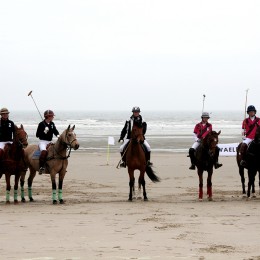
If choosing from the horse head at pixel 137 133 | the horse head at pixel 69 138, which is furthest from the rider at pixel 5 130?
the horse head at pixel 137 133

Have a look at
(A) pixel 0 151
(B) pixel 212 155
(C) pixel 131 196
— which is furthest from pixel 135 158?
(A) pixel 0 151

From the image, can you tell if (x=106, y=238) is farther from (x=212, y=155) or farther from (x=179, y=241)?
(x=212, y=155)

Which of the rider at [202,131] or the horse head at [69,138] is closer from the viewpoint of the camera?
the horse head at [69,138]

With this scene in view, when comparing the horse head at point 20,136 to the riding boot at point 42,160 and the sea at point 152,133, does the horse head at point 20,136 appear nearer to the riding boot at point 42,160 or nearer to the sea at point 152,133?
the riding boot at point 42,160

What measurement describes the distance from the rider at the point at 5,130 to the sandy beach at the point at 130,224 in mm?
1581

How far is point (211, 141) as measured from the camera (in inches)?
640

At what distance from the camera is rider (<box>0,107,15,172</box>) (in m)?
15.6

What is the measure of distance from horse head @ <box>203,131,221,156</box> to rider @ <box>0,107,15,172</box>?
497cm

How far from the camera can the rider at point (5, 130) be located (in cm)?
1562

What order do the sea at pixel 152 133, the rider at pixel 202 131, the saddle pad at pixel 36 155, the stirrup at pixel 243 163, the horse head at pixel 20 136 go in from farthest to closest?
the sea at pixel 152 133
the stirrup at pixel 243 163
the rider at pixel 202 131
the saddle pad at pixel 36 155
the horse head at pixel 20 136

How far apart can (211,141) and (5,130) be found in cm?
526

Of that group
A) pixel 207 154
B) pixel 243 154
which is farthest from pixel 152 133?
pixel 207 154

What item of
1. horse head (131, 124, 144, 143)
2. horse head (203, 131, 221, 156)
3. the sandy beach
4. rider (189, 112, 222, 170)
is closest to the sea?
the sandy beach

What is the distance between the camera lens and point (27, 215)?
43.8 ft
